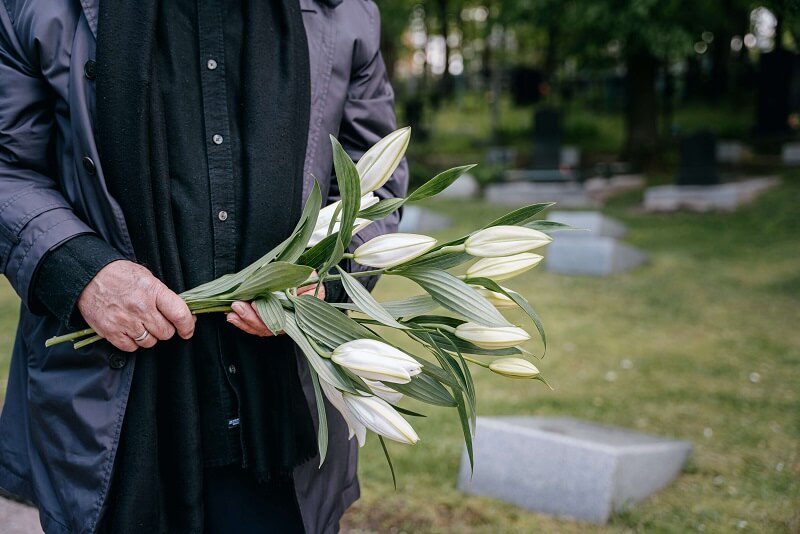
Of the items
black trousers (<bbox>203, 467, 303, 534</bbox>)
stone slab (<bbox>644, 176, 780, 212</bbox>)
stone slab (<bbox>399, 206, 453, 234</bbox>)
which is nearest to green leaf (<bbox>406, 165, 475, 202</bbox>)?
black trousers (<bbox>203, 467, 303, 534</bbox>)

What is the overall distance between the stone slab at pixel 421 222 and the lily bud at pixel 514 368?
300 inches

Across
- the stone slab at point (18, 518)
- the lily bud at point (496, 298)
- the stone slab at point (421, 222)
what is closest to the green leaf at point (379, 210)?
the lily bud at point (496, 298)

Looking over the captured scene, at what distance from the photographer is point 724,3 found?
46.5 ft

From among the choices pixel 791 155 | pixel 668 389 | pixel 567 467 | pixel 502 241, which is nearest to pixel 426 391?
pixel 502 241

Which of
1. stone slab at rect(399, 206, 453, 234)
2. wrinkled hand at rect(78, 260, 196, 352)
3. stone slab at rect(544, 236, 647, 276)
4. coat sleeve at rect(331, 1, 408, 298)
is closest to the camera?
wrinkled hand at rect(78, 260, 196, 352)

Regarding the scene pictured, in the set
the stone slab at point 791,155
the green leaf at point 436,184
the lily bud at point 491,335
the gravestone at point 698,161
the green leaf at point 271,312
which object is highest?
the green leaf at point 436,184

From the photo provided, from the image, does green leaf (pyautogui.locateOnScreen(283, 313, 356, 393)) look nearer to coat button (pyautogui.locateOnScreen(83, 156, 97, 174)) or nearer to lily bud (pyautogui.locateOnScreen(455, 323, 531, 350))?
lily bud (pyautogui.locateOnScreen(455, 323, 531, 350))

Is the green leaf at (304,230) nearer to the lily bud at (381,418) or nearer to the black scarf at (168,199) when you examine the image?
the black scarf at (168,199)

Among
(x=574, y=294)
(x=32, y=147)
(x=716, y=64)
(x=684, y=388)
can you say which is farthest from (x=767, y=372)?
(x=716, y=64)

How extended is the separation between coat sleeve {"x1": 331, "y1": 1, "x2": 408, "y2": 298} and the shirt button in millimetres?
566

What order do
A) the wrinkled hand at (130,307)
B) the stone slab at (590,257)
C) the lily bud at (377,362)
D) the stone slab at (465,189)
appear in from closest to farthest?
1. the lily bud at (377,362)
2. the wrinkled hand at (130,307)
3. the stone slab at (590,257)
4. the stone slab at (465,189)

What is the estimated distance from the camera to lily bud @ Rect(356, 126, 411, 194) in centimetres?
154

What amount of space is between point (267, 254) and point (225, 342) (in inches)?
10.2

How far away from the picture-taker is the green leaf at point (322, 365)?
144cm
